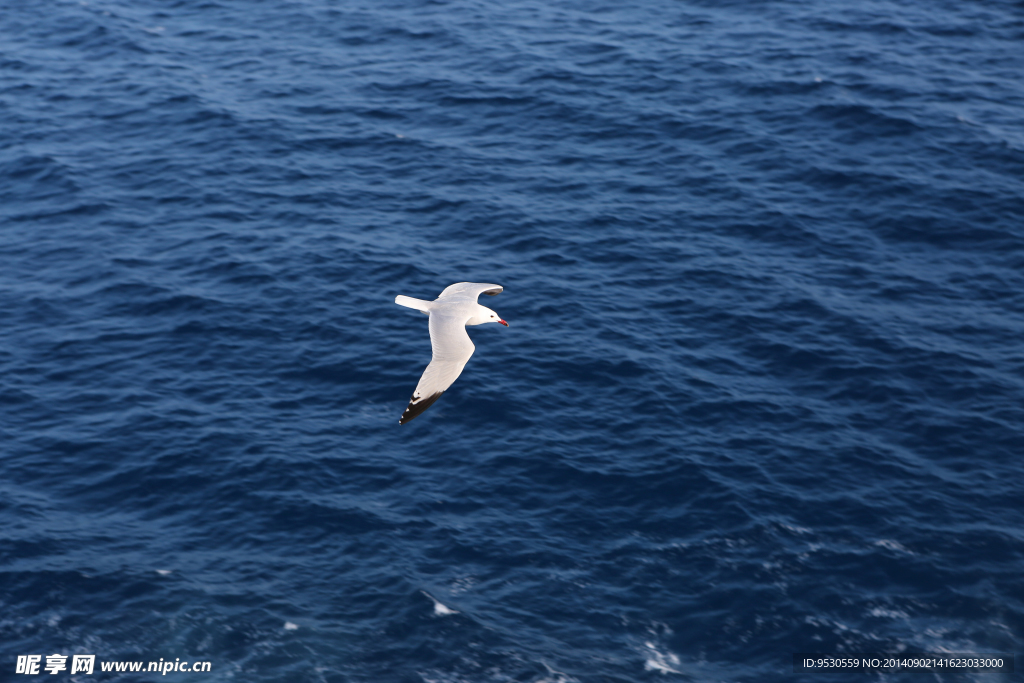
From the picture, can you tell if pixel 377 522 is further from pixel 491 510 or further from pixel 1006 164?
pixel 1006 164

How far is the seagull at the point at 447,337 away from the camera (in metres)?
33.6

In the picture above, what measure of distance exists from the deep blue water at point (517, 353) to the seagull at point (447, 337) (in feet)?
53.9

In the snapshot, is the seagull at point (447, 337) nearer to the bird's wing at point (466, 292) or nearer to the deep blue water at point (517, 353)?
the bird's wing at point (466, 292)

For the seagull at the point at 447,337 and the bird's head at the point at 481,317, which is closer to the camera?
the seagull at the point at 447,337

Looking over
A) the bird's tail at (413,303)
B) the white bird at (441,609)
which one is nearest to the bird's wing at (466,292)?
the bird's tail at (413,303)

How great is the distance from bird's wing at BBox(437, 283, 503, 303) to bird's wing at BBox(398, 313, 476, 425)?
2.49 metres

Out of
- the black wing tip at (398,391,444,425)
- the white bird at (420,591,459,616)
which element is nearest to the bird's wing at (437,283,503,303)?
the black wing tip at (398,391,444,425)

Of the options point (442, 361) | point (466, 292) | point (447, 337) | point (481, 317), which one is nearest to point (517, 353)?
point (466, 292)

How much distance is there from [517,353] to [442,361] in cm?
2785

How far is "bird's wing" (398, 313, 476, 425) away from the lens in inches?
1309

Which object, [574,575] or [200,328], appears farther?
[200,328]

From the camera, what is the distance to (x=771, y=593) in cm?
5056

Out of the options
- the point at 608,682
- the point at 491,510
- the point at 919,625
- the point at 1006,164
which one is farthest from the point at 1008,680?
the point at 1006,164

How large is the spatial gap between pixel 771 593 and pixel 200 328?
119 feet
